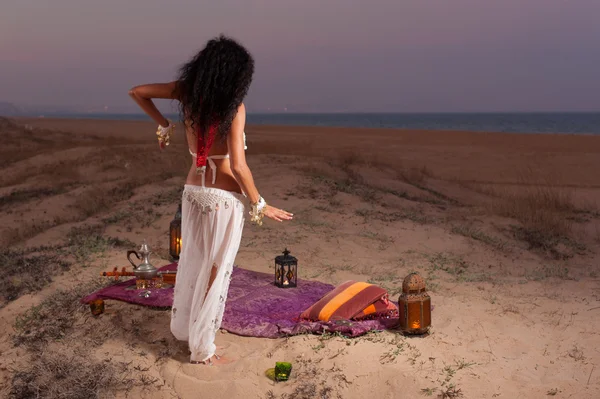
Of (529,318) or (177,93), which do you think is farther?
(529,318)

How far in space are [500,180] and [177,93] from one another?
14941 mm

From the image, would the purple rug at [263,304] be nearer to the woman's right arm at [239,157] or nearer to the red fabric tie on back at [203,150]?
the woman's right arm at [239,157]

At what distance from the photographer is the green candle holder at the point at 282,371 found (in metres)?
4.57

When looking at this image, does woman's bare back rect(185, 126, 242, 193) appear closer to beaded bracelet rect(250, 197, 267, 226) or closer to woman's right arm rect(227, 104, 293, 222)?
woman's right arm rect(227, 104, 293, 222)

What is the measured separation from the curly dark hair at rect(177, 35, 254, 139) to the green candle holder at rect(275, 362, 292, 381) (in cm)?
168

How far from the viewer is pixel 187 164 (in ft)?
51.9

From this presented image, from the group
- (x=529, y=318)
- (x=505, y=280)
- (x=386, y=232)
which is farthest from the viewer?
(x=386, y=232)

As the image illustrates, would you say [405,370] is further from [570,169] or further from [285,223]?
[570,169]

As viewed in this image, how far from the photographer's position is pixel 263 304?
6.03 m

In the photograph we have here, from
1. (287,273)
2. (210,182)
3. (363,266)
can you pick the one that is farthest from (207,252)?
(363,266)

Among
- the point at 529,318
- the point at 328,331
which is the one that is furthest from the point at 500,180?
the point at 328,331

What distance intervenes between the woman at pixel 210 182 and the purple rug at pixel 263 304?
61 cm

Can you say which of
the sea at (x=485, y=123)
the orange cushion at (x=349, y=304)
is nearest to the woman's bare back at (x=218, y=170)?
the orange cushion at (x=349, y=304)

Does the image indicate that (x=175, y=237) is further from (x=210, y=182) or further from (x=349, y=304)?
(x=210, y=182)
